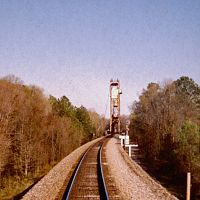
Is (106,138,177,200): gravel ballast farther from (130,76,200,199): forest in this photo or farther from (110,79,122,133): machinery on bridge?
(110,79,122,133): machinery on bridge

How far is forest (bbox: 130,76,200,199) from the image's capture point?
1949cm

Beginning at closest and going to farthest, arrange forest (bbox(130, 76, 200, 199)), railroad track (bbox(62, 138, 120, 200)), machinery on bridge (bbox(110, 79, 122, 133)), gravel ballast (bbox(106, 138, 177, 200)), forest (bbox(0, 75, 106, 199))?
railroad track (bbox(62, 138, 120, 200)) → gravel ballast (bbox(106, 138, 177, 200)) → forest (bbox(130, 76, 200, 199)) → forest (bbox(0, 75, 106, 199)) → machinery on bridge (bbox(110, 79, 122, 133))

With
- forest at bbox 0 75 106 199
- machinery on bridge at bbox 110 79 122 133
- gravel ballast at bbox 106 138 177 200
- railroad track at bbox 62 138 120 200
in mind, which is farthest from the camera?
machinery on bridge at bbox 110 79 122 133

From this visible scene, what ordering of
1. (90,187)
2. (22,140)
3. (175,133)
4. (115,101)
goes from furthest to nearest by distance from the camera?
(115,101)
(22,140)
(175,133)
(90,187)

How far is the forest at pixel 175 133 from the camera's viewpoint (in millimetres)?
19492

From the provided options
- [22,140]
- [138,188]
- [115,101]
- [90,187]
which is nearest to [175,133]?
[138,188]

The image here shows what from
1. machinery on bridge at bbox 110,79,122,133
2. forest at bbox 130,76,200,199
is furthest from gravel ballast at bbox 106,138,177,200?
machinery on bridge at bbox 110,79,122,133

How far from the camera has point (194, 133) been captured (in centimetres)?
1898

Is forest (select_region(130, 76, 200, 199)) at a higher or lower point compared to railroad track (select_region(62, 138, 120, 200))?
higher

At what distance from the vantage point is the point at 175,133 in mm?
26703

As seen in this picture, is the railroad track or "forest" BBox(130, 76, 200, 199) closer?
the railroad track

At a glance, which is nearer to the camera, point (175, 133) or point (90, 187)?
point (90, 187)

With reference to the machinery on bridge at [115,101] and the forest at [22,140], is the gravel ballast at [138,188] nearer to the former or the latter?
the forest at [22,140]

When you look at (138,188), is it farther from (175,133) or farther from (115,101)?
(115,101)
